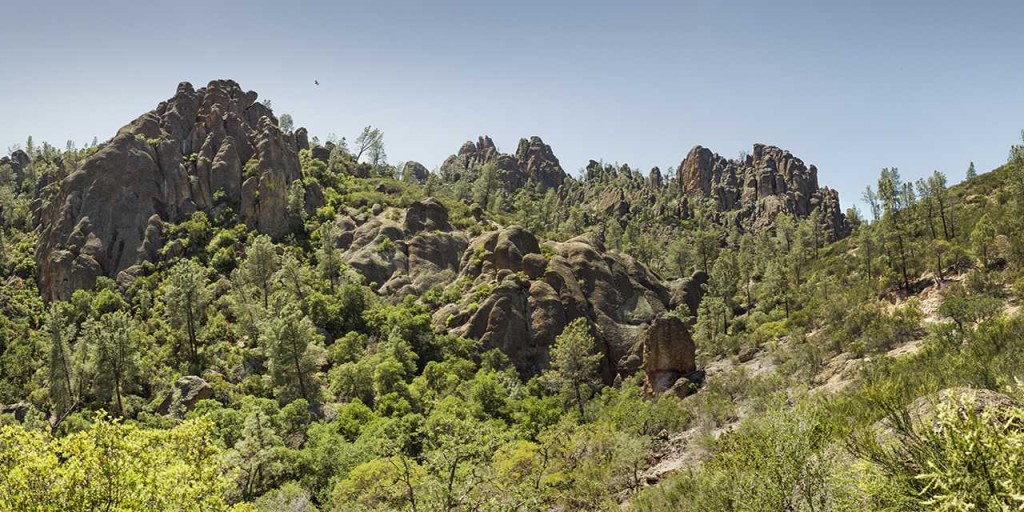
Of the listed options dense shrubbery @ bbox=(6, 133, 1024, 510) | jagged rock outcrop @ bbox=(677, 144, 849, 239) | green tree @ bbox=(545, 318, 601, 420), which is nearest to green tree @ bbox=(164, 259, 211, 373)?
dense shrubbery @ bbox=(6, 133, 1024, 510)

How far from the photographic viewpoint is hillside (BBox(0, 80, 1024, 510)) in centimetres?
2009

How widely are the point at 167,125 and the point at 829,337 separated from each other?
114 meters

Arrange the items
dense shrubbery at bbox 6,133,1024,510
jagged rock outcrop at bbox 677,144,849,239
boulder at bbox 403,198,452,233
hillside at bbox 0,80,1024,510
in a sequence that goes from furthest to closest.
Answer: jagged rock outcrop at bbox 677,144,849,239 → boulder at bbox 403,198,452,233 → hillside at bbox 0,80,1024,510 → dense shrubbery at bbox 6,133,1024,510

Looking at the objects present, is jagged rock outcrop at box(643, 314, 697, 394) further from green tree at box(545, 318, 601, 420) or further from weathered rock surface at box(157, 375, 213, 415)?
weathered rock surface at box(157, 375, 213, 415)

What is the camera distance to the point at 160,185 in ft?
317

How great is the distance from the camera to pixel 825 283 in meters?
76.7

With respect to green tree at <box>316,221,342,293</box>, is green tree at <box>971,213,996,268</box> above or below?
below

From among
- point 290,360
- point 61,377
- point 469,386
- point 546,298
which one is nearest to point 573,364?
point 469,386

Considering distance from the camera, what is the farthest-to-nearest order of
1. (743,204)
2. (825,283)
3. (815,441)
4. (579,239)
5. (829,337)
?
(743,204), (579,239), (825,283), (829,337), (815,441)

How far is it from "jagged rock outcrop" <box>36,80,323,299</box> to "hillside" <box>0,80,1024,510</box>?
1.44ft

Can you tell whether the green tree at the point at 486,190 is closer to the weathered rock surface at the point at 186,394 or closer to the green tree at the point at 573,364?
the green tree at the point at 573,364

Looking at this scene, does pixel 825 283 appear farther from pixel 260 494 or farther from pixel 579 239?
pixel 260 494

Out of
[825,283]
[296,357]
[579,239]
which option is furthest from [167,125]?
[825,283]

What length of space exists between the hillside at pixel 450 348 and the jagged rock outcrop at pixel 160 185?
1.44ft
